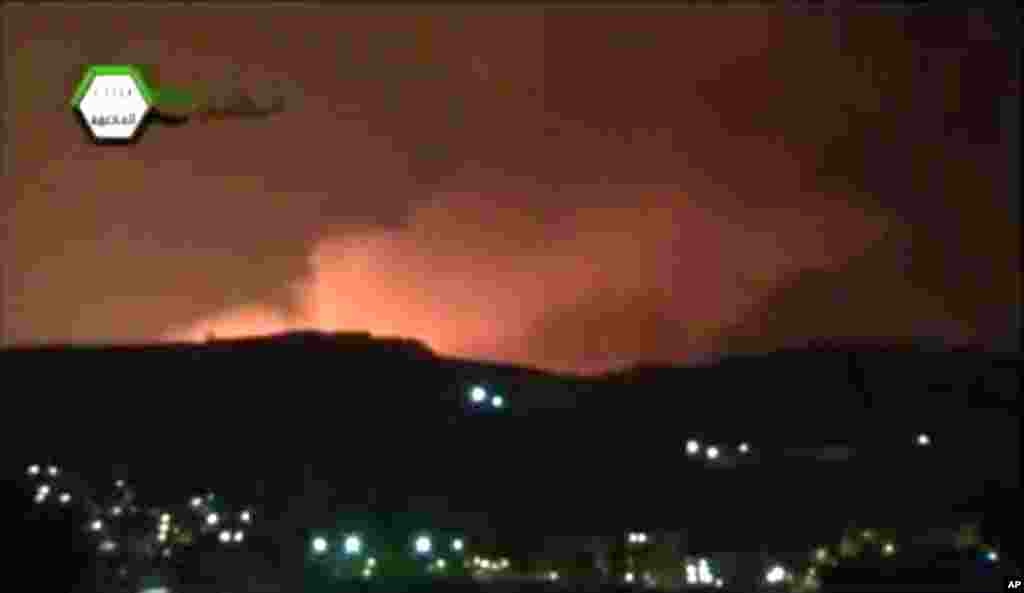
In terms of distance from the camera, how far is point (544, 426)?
Answer: 21.8m

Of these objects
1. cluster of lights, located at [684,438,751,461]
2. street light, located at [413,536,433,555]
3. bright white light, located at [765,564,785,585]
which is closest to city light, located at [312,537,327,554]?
street light, located at [413,536,433,555]

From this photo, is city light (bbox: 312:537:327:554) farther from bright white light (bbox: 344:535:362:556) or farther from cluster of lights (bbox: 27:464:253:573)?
cluster of lights (bbox: 27:464:253:573)

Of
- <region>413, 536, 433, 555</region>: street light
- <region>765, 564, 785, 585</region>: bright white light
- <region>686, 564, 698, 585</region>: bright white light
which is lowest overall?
<region>765, 564, 785, 585</region>: bright white light

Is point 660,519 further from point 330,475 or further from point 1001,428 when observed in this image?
point 330,475

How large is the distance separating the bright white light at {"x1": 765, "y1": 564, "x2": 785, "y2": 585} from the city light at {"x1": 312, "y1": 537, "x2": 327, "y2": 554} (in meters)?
8.06

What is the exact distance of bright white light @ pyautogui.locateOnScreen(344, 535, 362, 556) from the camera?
2116 cm

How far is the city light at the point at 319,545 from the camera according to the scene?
69.9ft

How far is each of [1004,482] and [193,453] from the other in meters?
14.1

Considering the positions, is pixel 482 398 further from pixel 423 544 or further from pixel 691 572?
pixel 691 572

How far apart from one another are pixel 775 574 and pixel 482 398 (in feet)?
27.0

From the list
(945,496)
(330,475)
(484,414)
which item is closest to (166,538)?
(330,475)

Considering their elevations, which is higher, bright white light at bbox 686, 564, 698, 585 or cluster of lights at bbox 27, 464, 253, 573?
cluster of lights at bbox 27, 464, 253, 573

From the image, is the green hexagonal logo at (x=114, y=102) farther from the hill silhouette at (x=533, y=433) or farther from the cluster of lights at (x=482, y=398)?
the cluster of lights at (x=482, y=398)

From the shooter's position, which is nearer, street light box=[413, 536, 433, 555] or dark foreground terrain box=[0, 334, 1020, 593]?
dark foreground terrain box=[0, 334, 1020, 593]
